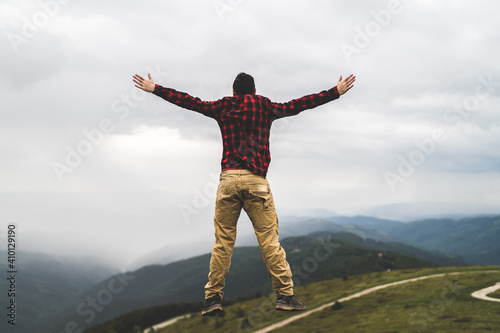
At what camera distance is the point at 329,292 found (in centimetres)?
10638

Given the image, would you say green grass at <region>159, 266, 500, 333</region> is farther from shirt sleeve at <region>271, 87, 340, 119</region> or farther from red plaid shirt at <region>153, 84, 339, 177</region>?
red plaid shirt at <region>153, 84, 339, 177</region>

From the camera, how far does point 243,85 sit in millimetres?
6762

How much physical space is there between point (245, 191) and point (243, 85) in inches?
78.9

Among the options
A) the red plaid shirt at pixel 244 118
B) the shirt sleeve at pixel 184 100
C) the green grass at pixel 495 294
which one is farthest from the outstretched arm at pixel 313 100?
the green grass at pixel 495 294

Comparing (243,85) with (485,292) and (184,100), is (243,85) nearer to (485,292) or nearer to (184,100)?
(184,100)

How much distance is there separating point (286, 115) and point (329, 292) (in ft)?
357

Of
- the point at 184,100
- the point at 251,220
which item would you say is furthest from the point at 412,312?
the point at 184,100

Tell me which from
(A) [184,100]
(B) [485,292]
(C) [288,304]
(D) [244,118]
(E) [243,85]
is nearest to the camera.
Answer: (C) [288,304]

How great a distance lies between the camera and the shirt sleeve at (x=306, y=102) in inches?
274

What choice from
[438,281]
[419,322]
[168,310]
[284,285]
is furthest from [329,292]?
[284,285]

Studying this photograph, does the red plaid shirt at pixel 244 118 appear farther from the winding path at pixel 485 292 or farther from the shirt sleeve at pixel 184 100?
the winding path at pixel 485 292

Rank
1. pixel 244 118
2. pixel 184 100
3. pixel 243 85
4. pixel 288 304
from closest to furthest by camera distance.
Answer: pixel 288 304
pixel 244 118
pixel 243 85
pixel 184 100

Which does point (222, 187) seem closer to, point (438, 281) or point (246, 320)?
point (438, 281)

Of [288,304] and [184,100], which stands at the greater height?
[184,100]
